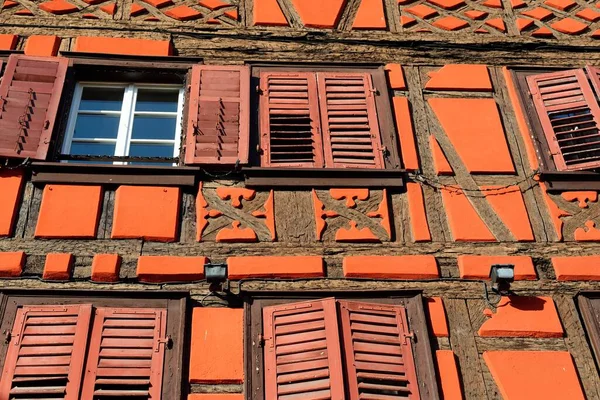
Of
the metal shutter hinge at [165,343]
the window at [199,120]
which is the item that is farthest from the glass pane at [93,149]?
the metal shutter hinge at [165,343]

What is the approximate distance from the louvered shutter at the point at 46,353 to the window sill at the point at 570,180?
3.97 metres

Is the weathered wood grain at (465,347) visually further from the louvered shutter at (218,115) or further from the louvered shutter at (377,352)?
the louvered shutter at (218,115)

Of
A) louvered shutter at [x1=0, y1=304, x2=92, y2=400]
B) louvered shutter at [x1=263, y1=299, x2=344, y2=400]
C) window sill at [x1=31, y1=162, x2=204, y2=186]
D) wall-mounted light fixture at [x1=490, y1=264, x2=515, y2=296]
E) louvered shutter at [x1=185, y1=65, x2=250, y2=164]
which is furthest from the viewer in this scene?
louvered shutter at [x1=185, y1=65, x2=250, y2=164]

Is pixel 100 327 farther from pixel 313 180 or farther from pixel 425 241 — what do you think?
pixel 425 241

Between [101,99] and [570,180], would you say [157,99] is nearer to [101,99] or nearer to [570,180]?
[101,99]

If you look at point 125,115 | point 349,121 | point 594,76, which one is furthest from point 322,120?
point 594,76

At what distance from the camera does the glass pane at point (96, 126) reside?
680 cm

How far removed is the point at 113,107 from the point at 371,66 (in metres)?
2.54

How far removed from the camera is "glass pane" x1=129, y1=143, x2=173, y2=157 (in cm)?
671

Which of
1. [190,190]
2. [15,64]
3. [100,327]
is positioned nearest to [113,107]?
[15,64]

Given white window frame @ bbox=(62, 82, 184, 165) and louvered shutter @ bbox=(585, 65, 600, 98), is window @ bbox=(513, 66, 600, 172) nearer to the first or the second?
louvered shutter @ bbox=(585, 65, 600, 98)

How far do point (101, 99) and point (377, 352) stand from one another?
146 inches

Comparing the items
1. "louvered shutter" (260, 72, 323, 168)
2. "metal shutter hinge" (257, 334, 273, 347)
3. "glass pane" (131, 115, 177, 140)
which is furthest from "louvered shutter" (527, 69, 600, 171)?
"glass pane" (131, 115, 177, 140)

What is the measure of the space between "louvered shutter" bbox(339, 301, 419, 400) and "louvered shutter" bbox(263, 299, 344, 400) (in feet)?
→ 0.35
